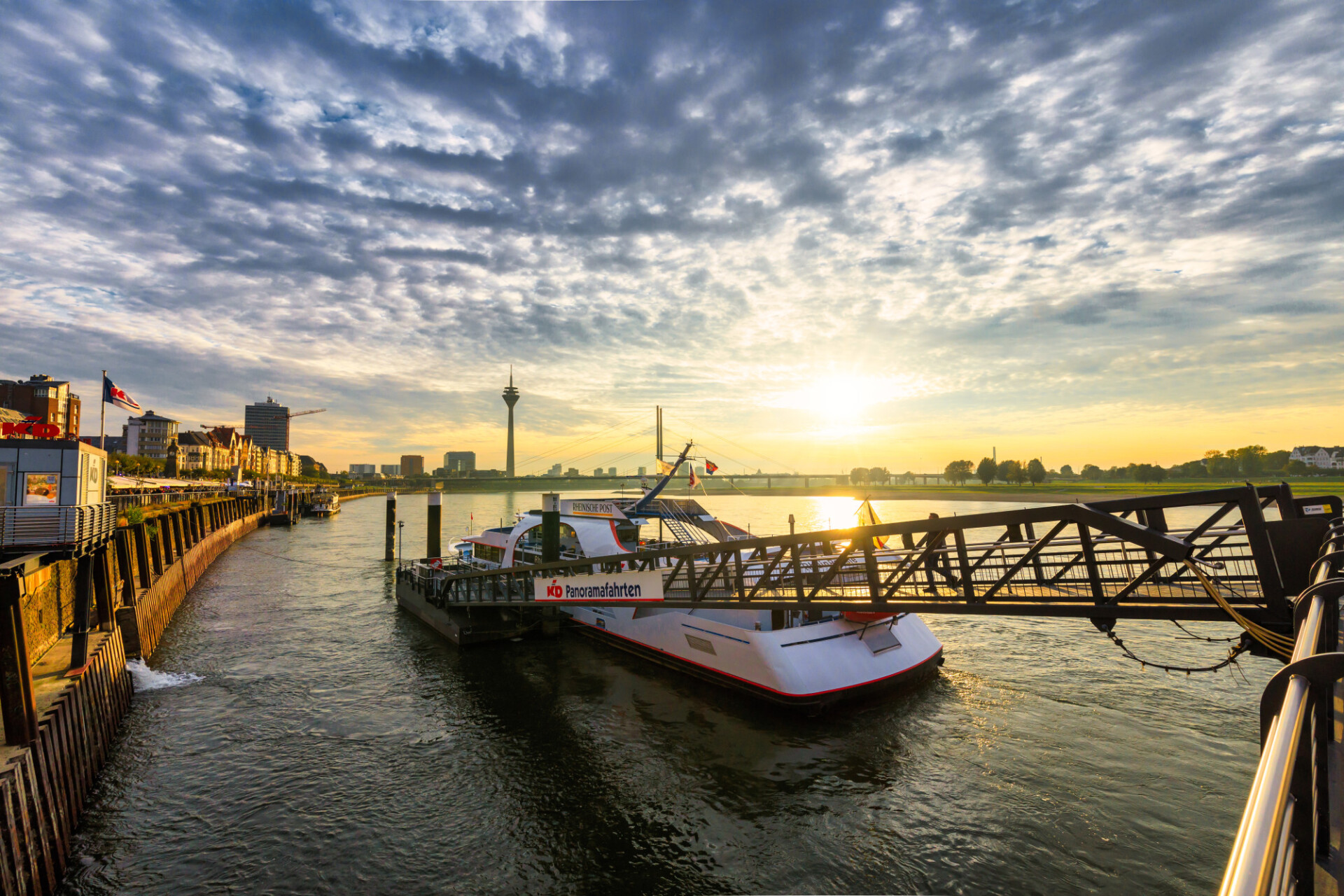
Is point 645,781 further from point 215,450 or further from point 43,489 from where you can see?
point 215,450

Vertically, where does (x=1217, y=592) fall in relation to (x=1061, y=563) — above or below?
above

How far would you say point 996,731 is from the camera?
52.1 feet

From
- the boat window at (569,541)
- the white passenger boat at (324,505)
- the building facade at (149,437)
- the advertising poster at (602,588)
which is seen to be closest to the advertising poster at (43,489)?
the advertising poster at (602,588)

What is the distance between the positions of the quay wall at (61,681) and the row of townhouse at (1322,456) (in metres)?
238

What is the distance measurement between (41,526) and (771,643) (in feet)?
58.7

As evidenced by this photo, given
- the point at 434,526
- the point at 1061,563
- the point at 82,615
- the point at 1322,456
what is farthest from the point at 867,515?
the point at 1322,456

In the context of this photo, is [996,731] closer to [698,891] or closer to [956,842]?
[956,842]

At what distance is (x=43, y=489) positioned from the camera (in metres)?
17.3

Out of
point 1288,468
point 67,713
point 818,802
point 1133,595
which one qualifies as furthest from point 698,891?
point 1288,468

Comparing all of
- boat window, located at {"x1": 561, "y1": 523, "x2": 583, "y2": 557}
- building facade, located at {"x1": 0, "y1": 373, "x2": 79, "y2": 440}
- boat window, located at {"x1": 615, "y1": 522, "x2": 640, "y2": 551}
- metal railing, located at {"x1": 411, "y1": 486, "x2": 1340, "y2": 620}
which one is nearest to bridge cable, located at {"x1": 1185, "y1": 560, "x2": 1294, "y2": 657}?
metal railing, located at {"x1": 411, "y1": 486, "x2": 1340, "y2": 620}

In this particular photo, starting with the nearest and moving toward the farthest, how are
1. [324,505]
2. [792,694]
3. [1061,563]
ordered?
[1061,563] < [792,694] < [324,505]

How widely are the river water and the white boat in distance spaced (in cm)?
72

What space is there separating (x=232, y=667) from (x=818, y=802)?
788 inches

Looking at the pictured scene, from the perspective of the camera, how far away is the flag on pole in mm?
26325
